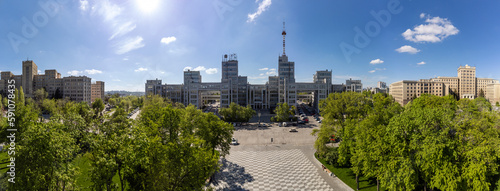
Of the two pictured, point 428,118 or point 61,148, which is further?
point 428,118

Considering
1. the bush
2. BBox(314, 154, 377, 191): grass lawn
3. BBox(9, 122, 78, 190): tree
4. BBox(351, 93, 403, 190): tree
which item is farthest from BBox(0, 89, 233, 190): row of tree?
the bush

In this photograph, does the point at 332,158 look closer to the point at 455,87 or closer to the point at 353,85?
the point at 353,85

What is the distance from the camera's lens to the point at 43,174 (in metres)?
9.64

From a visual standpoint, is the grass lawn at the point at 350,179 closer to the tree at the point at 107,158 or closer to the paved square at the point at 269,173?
the paved square at the point at 269,173

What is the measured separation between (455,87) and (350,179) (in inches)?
5893

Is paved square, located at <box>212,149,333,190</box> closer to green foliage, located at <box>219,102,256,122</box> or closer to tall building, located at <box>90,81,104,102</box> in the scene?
green foliage, located at <box>219,102,256,122</box>

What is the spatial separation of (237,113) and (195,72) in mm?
57106

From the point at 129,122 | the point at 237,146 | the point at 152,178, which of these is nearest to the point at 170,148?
the point at 152,178

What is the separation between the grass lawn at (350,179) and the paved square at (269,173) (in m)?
2.20

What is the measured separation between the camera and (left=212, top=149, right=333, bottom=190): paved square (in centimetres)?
2112

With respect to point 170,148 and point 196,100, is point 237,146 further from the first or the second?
point 196,100

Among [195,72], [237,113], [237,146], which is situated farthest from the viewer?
[195,72]

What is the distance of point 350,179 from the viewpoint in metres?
22.4

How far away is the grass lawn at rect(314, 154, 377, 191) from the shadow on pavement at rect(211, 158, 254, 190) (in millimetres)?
10225
